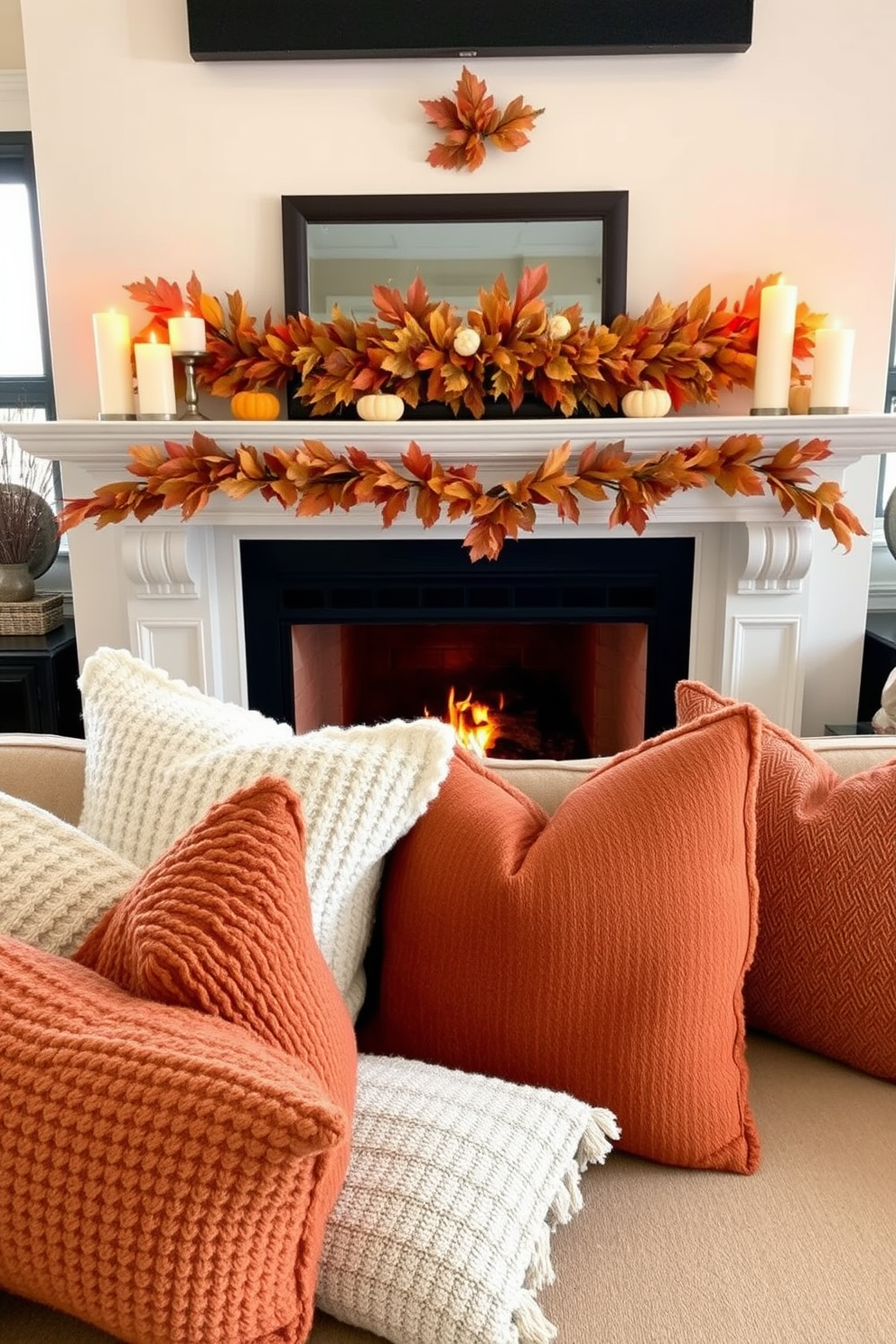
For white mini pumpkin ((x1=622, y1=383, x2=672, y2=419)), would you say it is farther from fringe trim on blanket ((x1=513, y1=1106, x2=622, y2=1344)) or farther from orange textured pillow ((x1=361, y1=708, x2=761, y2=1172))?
fringe trim on blanket ((x1=513, y1=1106, x2=622, y2=1344))

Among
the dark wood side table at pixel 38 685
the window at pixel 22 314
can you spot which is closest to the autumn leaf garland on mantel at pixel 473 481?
the dark wood side table at pixel 38 685

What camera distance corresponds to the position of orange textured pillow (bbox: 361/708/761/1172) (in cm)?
83

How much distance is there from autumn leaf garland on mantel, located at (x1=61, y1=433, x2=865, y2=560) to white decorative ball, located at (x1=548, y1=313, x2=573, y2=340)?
0.84ft

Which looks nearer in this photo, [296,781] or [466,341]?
[296,781]

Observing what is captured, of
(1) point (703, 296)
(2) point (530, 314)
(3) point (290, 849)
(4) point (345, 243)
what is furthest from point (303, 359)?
(3) point (290, 849)

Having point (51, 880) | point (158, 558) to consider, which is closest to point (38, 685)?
point (158, 558)

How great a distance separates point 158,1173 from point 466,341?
1848 millimetres

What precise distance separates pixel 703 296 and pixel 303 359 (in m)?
0.89

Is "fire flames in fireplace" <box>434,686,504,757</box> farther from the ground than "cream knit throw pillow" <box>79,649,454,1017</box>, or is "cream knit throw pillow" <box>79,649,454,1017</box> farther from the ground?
"cream knit throw pillow" <box>79,649,454,1017</box>

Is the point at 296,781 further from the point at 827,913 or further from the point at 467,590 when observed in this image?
the point at 467,590

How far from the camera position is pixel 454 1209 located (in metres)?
0.69

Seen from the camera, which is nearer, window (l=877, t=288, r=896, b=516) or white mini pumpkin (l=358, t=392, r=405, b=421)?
white mini pumpkin (l=358, t=392, r=405, b=421)

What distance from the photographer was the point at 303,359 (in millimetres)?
2197

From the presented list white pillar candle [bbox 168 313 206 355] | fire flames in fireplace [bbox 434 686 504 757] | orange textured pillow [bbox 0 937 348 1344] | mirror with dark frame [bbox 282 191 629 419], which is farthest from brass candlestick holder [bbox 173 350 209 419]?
orange textured pillow [bbox 0 937 348 1344]
